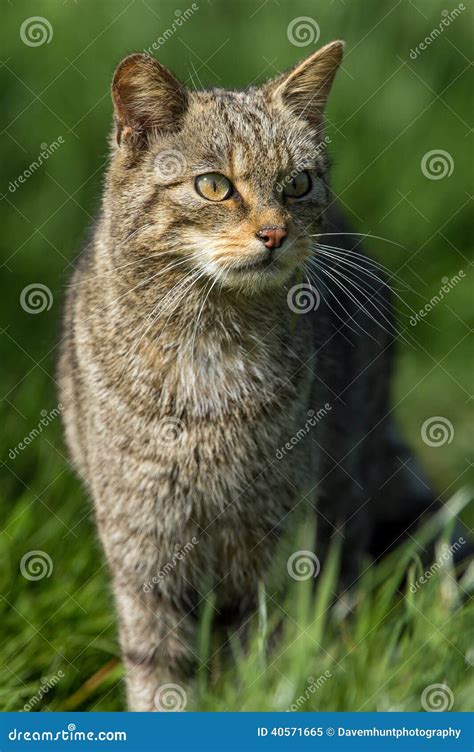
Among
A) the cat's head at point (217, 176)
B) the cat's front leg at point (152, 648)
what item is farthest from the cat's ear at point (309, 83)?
the cat's front leg at point (152, 648)

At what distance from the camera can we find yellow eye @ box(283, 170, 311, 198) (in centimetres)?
309

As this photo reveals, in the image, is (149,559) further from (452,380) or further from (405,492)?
(452,380)

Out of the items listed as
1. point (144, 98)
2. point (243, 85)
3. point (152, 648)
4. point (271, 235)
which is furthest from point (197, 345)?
point (243, 85)

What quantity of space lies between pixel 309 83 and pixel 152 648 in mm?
1811

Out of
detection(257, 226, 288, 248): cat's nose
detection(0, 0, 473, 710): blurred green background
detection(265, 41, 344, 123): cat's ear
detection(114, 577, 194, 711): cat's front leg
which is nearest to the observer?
detection(257, 226, 288, 248): cat's nose

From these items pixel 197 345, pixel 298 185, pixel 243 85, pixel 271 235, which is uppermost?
pixel 243 85

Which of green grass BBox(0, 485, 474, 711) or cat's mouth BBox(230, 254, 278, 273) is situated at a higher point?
cat's mouth BBox(230, 254, 278, 273)

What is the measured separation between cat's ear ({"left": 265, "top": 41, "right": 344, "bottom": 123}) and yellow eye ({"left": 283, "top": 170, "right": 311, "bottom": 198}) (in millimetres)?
232

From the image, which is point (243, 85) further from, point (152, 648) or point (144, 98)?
point (152, 648)

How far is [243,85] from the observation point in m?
5.17

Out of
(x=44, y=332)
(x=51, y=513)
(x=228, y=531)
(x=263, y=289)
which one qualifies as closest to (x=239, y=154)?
(x=263, y=289)

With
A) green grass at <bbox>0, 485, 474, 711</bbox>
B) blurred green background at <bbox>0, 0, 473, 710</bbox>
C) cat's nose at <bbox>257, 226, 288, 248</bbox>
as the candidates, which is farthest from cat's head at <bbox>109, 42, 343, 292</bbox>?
blurred green background at <bbox>0, 0, 473, 710</bbox>

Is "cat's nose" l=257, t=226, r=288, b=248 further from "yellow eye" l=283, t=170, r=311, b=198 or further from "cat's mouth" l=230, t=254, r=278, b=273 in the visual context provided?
"yellow eye" l=283, t=170, r=311, b=198

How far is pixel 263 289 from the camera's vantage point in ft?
10.1
